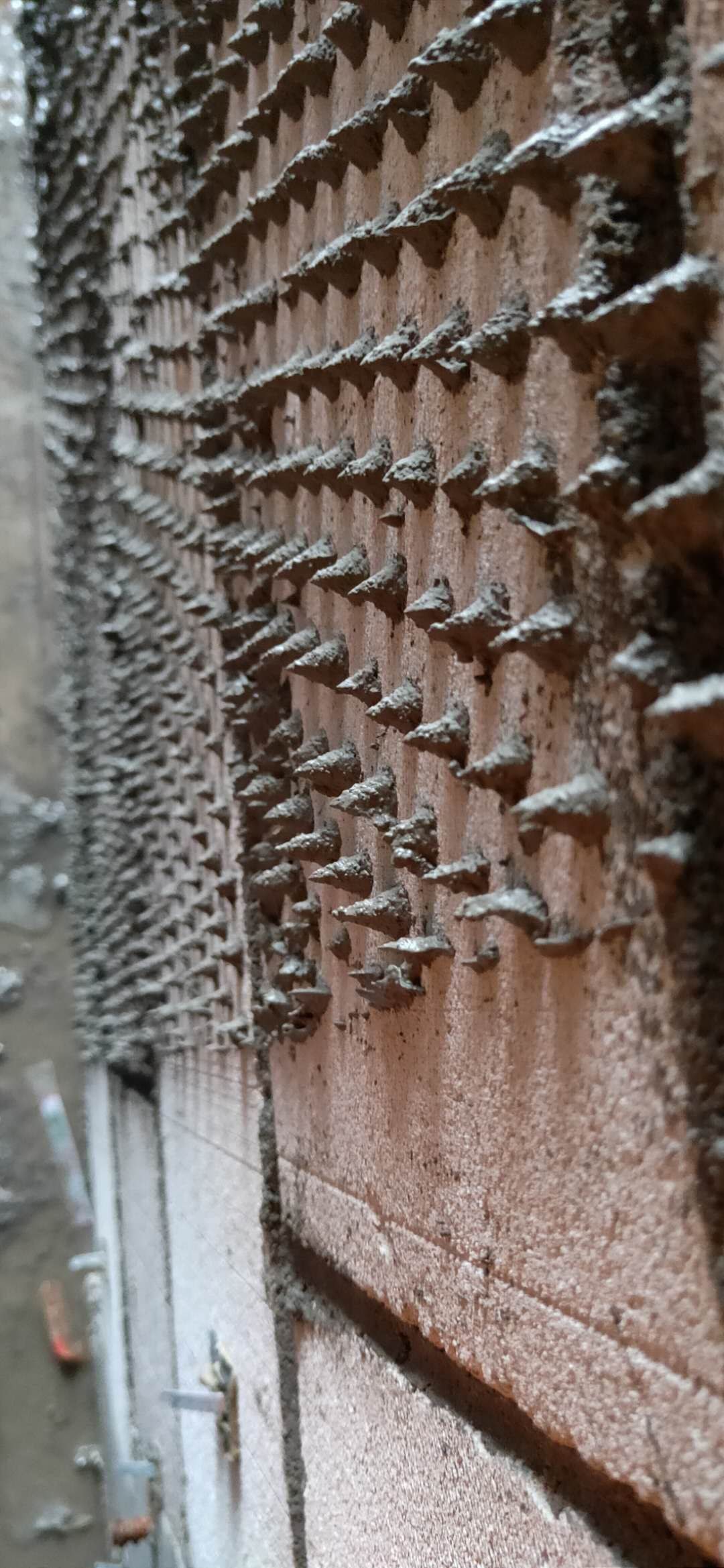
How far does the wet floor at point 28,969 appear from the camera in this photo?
11.3 ft

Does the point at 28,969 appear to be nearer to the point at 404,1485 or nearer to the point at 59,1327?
the point at 59,1327

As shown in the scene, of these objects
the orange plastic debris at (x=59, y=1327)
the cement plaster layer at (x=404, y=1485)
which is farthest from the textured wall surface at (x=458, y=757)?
the orange plastic debris at (x=59, y=1327)

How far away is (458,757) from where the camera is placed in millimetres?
767

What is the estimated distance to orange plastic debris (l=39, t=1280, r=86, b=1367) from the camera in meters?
3.51

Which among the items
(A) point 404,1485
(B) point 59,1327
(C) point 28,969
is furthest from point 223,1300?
(C) point 28,969

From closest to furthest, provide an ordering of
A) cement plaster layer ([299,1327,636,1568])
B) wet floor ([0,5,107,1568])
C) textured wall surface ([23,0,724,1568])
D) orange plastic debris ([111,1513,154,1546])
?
1. textured wall surface ([23,0,724,1568])
2. cement plaster layer ([299,1327,636,1568])
3. orange plastic debris ([111,1513,154,1546])
4. wet floor ([0,5,107,1568])

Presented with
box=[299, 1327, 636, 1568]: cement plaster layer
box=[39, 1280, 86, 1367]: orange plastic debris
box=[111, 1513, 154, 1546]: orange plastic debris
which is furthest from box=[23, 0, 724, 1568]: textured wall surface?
box=[39, 1280, 86, 1367]: orange plastic debris

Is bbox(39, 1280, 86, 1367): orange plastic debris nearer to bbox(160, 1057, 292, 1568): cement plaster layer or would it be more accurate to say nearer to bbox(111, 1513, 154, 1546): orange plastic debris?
bbox(111, 1513, 154, 1546): orange plastic debris

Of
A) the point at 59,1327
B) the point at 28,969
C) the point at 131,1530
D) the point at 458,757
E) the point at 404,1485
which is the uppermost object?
the point at 458,757

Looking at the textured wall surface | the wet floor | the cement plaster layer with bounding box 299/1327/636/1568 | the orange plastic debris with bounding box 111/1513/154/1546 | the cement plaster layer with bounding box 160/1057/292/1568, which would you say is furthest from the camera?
the wet floor

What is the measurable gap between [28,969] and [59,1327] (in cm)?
102

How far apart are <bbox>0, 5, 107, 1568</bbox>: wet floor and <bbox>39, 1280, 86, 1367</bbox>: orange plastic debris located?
2cm

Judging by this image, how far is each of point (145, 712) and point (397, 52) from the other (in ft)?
4.83

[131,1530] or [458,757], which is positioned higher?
[458,757]
